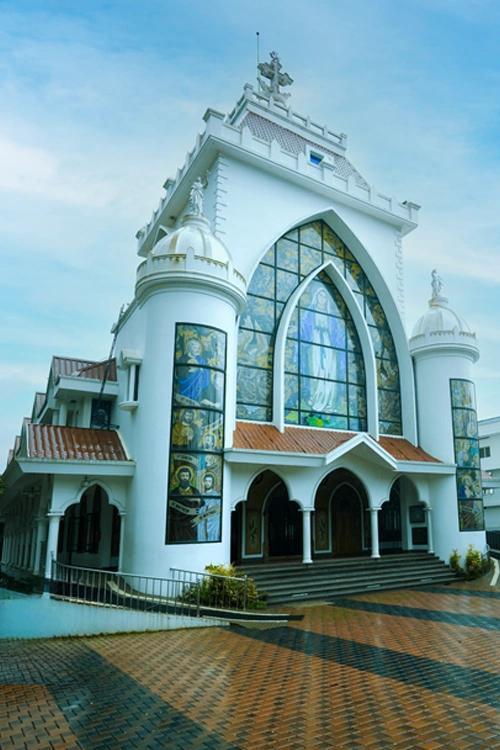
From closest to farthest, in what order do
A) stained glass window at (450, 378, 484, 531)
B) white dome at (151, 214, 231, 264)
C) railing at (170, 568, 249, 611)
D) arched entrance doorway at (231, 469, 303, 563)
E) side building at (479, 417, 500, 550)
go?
railing at (170, 568, 249, 611)
white dome at (151, 214, 231, 264)
arched entrance doorway at (231, 469, 303, 563)
stained glass window at (450, 378, 484, 531)
side building at (479, 417, 500, 550)

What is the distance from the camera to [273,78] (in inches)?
993

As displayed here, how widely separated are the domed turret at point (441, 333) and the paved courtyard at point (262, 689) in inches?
457

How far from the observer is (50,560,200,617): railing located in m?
10.6

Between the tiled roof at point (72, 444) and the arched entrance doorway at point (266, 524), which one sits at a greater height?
the tiled roof at point (72, 444)

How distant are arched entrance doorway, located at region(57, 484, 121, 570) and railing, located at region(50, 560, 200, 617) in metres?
3.50

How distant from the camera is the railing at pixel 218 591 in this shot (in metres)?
11.4

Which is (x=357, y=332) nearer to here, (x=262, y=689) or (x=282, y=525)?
(x=282, y=525)

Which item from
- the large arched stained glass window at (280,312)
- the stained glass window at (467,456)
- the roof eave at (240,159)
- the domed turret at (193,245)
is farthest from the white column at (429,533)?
the domed turret at (193,245)

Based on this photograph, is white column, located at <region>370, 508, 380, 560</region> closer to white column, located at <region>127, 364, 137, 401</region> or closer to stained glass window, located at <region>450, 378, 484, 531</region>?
stained glass window, located at <region>450, 378, 484, 531</region>

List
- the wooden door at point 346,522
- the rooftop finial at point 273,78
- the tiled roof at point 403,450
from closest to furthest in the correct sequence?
the tiled roof at point 403,450 → the wooden door at point 346,522 → the rooftop finial at point 273,78

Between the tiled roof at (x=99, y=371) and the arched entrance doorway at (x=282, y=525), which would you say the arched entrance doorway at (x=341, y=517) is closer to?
the arched entrance doorway at (x=282, y=525)

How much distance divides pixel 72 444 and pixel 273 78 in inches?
810

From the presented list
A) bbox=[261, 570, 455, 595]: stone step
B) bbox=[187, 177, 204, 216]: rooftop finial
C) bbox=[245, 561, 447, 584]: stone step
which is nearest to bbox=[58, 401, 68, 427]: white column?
bbox=[187, 177, 204, 216]: rooftop finial

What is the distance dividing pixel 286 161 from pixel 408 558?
14477 mm
